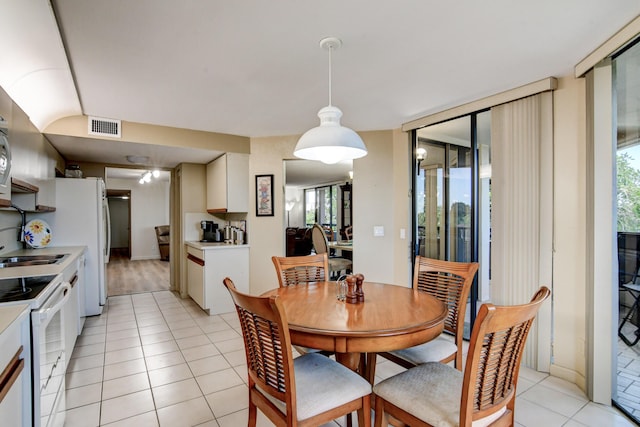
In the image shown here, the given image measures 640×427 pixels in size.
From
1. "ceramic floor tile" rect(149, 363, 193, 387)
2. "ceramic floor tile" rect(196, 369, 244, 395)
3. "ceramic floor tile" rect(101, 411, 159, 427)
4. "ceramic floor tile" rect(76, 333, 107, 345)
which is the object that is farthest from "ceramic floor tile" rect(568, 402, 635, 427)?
"ceramic floor tile" rect(76, 333, 107, 345)

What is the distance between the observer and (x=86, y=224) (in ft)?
12.9

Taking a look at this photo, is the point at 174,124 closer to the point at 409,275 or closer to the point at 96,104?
the point at 96,104

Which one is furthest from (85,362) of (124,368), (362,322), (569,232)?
(569,232)

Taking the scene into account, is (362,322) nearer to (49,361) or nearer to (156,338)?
(49,361)

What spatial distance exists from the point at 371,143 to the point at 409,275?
5.40ft

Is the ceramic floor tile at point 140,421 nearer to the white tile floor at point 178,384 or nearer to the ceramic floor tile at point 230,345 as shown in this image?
the white tile floor at point 178,384

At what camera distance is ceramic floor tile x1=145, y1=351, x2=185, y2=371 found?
2.80 meters

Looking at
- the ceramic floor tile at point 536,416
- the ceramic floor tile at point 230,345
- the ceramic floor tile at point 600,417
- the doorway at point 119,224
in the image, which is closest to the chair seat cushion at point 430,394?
the ceramic floor tile at point 536,416

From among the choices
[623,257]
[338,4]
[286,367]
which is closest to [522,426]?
[623,257]

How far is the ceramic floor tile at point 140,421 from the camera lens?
2008 millimetres

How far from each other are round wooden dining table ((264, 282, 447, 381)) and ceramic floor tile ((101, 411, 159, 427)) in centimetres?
111

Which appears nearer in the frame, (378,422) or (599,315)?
(378,422)

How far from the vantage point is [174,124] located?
12.5 feet

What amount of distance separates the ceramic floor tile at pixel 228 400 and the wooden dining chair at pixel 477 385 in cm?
109
